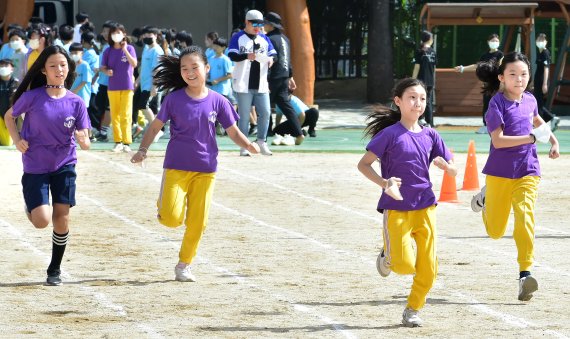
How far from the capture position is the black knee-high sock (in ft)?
32.9

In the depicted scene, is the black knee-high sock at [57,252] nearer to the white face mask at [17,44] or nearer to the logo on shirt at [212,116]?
the logo on shirt at [212,116]

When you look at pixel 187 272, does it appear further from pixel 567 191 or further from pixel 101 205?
pixel 567 191

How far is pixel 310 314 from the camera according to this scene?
8.97m

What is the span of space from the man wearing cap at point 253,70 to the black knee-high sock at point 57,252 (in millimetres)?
9623

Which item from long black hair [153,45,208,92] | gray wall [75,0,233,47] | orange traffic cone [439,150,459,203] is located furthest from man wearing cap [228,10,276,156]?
gray wall [75,0,233,47]

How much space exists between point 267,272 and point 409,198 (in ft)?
7.58

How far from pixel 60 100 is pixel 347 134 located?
15380mm

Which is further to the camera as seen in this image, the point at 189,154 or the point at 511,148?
the point at 189,154

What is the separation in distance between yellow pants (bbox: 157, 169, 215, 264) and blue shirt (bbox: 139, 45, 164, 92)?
37.1 feet

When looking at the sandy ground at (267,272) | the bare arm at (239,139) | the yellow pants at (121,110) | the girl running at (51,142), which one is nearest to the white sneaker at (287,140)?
the yellow pants at (121,110)

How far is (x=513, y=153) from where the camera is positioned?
9914mm

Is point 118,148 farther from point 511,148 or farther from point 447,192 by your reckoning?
point 511,148

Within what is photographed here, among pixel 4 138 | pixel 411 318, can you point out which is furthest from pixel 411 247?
pixel 4 138

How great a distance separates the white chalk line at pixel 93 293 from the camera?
8.45m
